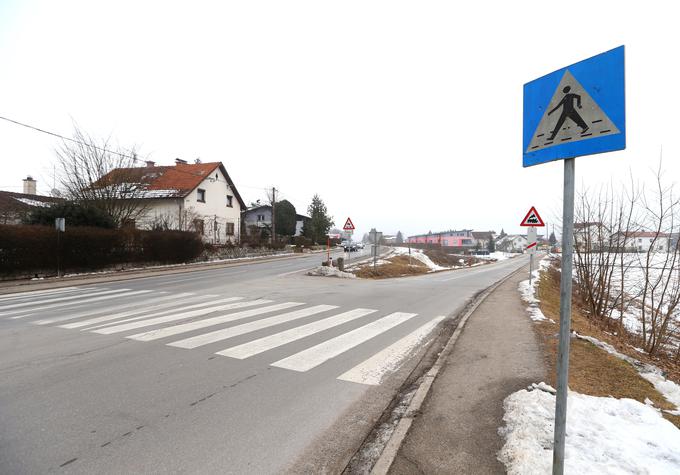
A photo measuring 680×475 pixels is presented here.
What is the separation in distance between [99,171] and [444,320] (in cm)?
2570

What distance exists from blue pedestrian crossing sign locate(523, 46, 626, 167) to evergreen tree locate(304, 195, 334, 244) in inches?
2208

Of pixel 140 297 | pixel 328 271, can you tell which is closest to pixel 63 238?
pixel 140 297

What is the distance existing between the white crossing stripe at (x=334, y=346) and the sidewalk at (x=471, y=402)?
5.09 ft

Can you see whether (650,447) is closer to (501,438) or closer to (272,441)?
(501,438)

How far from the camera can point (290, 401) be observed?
4125mm

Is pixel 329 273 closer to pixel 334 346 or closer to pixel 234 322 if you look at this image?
pixel 234 322

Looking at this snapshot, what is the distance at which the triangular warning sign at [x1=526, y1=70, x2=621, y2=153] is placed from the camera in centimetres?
218

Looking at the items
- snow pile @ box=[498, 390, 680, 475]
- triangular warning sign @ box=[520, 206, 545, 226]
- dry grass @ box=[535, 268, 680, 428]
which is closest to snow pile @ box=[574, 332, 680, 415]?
dry grass @ box=[535, 268, 680, 428]

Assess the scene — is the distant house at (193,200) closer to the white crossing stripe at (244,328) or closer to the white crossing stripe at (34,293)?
the white crossing stripe at (34,293)

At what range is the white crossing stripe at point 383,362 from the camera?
4875mm

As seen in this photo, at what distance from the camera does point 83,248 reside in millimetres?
19438

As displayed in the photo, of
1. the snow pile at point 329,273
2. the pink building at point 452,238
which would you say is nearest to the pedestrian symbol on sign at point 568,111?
the snow pile at point 329,273

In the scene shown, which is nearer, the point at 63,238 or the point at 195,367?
the point at 195,367

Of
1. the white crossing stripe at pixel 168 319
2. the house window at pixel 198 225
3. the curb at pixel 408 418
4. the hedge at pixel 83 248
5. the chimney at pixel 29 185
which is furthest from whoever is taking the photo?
the chimney at pixel 29 185
